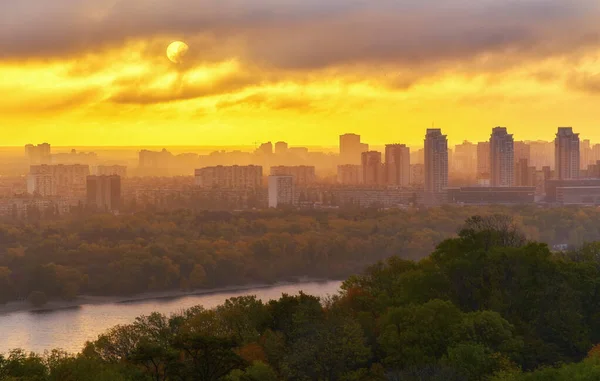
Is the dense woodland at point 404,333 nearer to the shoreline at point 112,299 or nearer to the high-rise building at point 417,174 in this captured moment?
the shoreline at point 112,299

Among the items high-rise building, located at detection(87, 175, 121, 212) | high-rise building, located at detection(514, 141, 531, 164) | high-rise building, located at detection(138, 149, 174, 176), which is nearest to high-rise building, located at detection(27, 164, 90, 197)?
high-rise building, located at detection(87, 175, 121, 212)

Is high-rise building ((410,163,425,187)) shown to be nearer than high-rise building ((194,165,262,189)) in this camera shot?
No

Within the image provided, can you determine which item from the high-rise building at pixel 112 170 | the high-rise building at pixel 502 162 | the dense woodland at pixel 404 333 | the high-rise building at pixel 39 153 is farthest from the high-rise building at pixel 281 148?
the dense woodland at pixel 404 333

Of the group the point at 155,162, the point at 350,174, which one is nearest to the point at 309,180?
the point at 350,174

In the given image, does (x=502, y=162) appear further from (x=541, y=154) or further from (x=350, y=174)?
(x=541, y=154)

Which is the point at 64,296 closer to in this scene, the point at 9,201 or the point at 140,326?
the point at 140,326

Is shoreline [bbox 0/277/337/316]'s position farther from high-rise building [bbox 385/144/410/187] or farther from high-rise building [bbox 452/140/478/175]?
high-rise building [bbox 452/140/478/175]

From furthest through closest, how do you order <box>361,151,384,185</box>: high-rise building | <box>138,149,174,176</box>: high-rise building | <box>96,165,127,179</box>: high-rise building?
<box>138,149,174,176</box>: high-rise building
<box>361,151,384,185</box>: high-rise building
<box>96,165,127,179</box>: high-rise building
